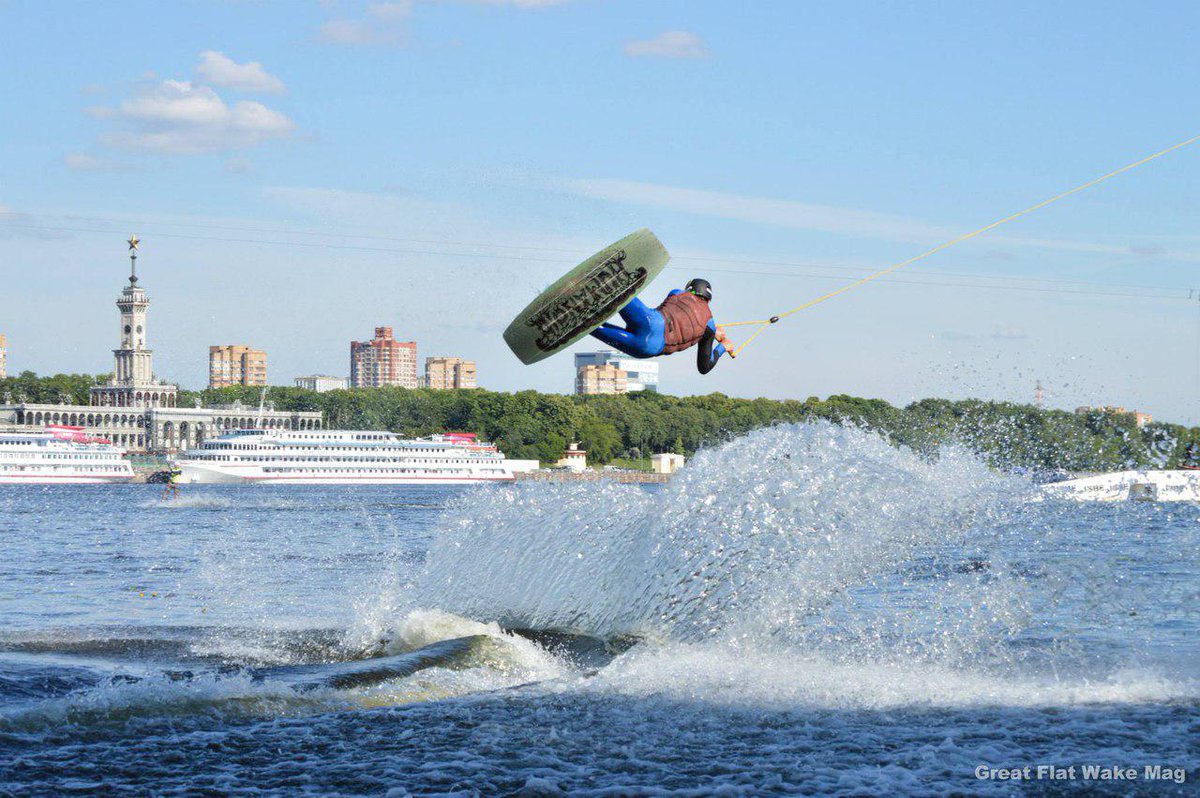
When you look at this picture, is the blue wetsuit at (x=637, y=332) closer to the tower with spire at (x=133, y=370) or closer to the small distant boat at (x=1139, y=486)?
the small distant boat at (x=1139, y=486)

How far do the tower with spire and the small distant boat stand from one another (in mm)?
132542

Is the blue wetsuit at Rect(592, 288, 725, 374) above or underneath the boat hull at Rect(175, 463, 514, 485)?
above

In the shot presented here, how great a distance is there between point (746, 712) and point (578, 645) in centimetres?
325

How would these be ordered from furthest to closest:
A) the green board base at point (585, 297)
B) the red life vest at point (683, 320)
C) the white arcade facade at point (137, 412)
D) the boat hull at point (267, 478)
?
1. the white arcade facade at point (137, 412)
2. the boat hull at point (267, 478)
3. the red life vest at point (683, 320)
4. the green board base at point (585, 297)

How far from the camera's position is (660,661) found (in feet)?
38.8

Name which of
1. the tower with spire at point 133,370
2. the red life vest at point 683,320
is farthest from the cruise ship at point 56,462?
the red life vest at point 683,320

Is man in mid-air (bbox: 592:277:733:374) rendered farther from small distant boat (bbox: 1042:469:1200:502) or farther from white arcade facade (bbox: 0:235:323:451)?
white arcade facade (bbox: 0:235:323:451)

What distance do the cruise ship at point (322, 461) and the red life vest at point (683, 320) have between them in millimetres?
82517

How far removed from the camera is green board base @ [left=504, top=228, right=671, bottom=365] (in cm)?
1074

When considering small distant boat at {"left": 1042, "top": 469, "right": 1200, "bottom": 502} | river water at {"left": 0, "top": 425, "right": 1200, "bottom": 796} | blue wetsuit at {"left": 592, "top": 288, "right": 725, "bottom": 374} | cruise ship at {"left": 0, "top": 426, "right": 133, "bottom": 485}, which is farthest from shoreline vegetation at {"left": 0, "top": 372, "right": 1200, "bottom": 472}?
blue wetsuit at {"left": 592, "top": 288, "right": 725, "bottom": 374}

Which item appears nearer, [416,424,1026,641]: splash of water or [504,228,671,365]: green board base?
[504,228,671,365]: green board base

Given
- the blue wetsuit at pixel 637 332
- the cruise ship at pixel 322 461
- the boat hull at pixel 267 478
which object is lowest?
the boat hull at pixel 267 478

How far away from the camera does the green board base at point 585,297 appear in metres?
10.7

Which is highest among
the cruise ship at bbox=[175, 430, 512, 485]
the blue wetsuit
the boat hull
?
the blue wetsuit
